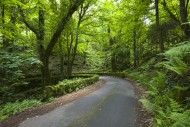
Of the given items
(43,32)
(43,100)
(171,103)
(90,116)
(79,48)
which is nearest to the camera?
(171,103)

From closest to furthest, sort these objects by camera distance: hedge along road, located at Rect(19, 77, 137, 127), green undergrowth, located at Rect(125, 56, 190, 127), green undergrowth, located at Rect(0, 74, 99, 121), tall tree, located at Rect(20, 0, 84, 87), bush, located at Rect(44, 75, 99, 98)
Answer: green undergrowth, located at Rect(125, 56, 190, 127) < hedge along road, located at Rect(19, 77, 137, 127) < green undergrowth, located at Rect(0, 74, 99, 121) < bush, located at Rect(44, 75, 99, 98) < tall tree, located at Rect(20, 0, 84, 87)

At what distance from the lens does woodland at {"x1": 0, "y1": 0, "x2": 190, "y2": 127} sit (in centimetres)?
683

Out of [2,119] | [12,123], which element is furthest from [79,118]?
[2,119]

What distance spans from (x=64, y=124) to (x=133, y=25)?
1828 centimetres

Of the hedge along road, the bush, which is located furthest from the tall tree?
the hedge along road

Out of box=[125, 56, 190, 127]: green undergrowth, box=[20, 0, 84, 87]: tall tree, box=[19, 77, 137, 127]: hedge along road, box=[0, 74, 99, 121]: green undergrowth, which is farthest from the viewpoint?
box=[20, 0, 84, 87]: tall tree

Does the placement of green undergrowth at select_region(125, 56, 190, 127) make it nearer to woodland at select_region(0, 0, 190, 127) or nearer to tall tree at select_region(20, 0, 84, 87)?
woodland at select_region(0, 0, 190, 127)

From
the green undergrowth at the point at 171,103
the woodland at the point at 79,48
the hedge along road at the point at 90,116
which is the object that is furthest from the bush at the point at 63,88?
the green undergrowth at the point at 171,103

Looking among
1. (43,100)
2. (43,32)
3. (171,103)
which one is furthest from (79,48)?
(171,103)

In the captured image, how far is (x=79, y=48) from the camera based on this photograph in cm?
2989

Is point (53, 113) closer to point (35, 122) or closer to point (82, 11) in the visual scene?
point (35, 122)

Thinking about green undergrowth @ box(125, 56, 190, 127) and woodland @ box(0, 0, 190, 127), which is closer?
green undergrowth @ box(125, 56, 190, 127)

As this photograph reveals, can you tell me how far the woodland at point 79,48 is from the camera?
683 centimetres

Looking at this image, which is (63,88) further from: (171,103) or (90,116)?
(171,103)
